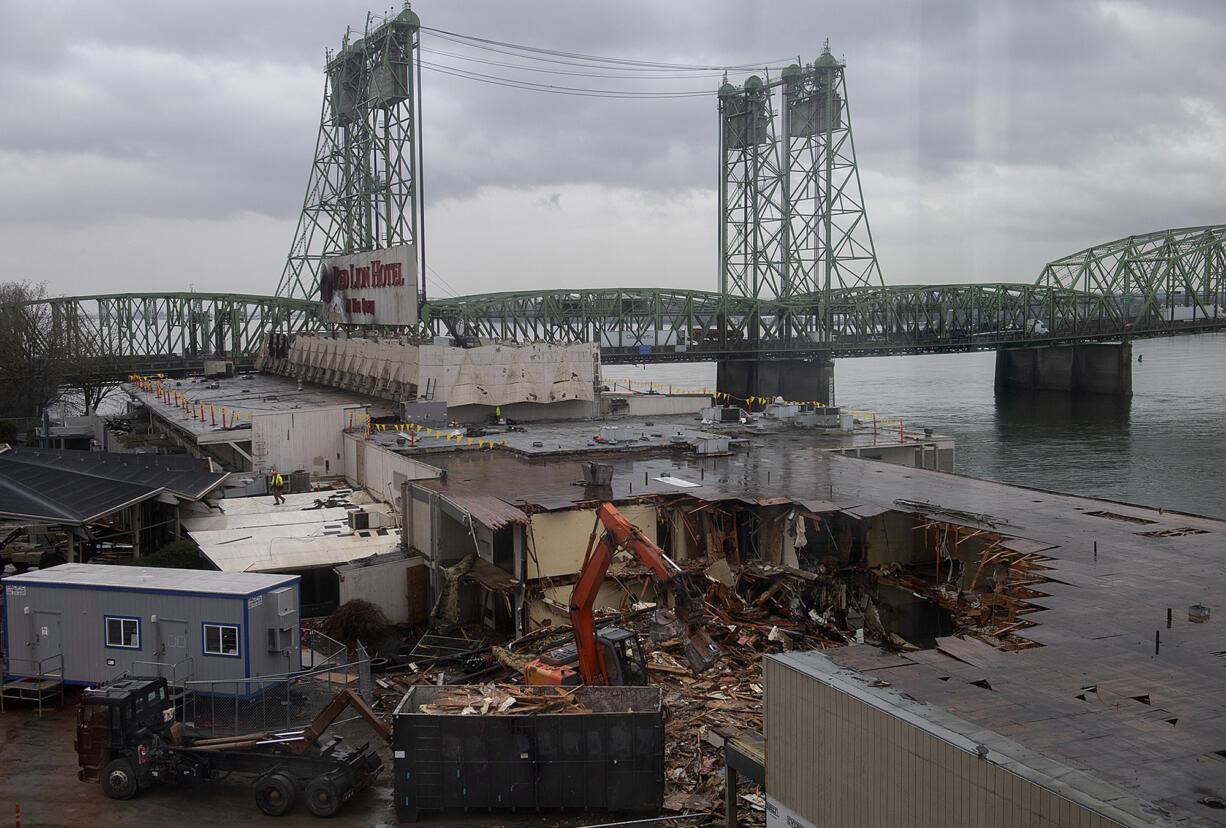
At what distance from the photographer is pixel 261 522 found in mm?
33844

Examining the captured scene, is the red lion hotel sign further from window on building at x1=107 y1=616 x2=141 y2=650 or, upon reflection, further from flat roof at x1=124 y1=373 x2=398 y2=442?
window on building at x1=107 y1=616 x2=141 y2=650

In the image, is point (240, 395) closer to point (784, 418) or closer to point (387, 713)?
point (784, 418)

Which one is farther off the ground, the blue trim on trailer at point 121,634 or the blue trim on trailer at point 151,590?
the blue trim on trailer at point 151,590

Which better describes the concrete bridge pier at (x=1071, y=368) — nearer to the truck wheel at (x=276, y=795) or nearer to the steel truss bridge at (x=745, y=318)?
the steel truss bridge at (x=745, y=318)

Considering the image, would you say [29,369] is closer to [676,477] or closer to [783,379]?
[676,477]

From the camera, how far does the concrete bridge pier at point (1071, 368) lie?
12362 centimetres

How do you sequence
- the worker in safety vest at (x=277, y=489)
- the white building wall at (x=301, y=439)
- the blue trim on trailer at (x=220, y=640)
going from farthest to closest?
the white building wall at (x=301, y=439) < the worker in safety vest at (x=277, y=489) < the blue trim on trailer at (x=220, y=640)

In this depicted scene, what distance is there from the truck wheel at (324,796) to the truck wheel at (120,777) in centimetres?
317

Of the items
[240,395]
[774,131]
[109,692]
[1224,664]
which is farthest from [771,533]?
[774,131]

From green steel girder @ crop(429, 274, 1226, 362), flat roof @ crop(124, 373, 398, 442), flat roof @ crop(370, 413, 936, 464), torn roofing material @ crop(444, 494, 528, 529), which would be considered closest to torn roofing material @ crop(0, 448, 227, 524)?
flat roof @ crop(124, 373, 398, 442)

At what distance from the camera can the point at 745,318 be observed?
388 feet

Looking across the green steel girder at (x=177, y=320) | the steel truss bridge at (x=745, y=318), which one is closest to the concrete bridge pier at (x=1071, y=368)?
the steel truss bridge at (x=745, y=318)

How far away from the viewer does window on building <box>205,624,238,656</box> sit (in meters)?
20.4

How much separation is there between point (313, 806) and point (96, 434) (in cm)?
5269
